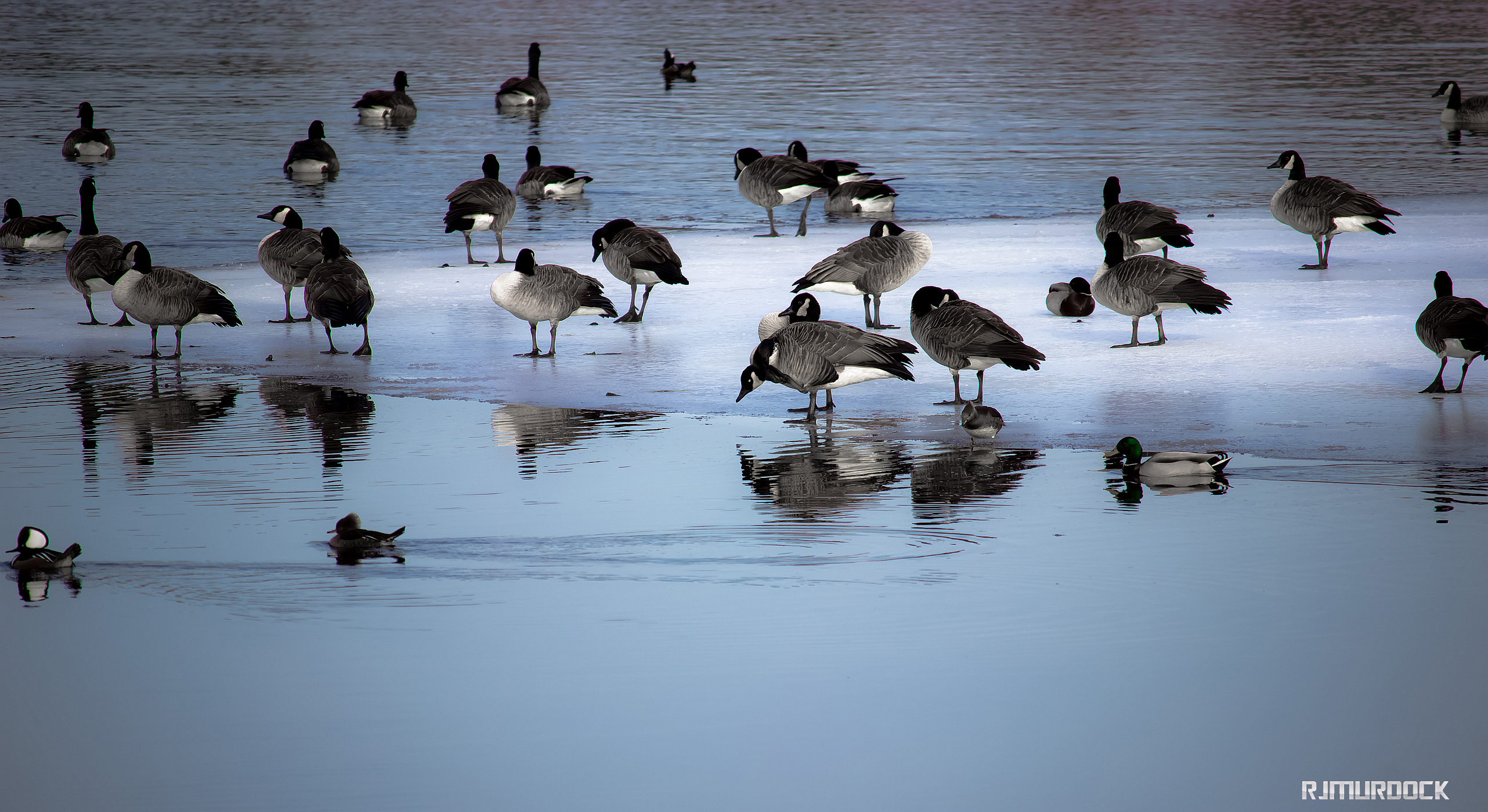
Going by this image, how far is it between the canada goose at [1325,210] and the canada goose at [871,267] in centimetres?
453

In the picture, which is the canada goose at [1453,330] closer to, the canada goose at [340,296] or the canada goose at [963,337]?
the canada goose at [963,337]

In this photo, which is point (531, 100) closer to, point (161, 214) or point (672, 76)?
point (672, 76)

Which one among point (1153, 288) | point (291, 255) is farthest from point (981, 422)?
point (291, 255)

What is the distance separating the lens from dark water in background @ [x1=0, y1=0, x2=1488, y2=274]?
72.2ft

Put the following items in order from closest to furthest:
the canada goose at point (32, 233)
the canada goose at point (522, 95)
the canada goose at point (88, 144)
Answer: the canada goose at point (32, 233) → the canada goose at point (88, 144) → the canada goose at point (522, 95)

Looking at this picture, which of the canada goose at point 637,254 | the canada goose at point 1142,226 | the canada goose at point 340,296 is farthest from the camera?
the canada goose at point 1142,226

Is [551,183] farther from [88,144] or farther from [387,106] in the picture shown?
[387,106]

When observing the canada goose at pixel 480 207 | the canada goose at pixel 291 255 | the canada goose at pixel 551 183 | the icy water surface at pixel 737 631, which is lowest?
the icy water surface at pixel 737 631

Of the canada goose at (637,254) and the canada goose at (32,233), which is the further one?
the canada goose at (32,233)

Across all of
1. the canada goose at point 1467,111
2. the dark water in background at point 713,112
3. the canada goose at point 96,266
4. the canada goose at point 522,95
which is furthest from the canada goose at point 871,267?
the canada goose at point 522,95

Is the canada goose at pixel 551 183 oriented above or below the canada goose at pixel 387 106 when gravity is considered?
below

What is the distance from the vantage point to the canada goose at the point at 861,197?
1897 centimetres

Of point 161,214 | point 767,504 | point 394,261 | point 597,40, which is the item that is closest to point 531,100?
point 161,214

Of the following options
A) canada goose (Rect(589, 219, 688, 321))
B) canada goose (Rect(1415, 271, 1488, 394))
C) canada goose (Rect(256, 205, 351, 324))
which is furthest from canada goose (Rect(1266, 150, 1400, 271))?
canada goose (Rect(256, 205, 351, 324))
